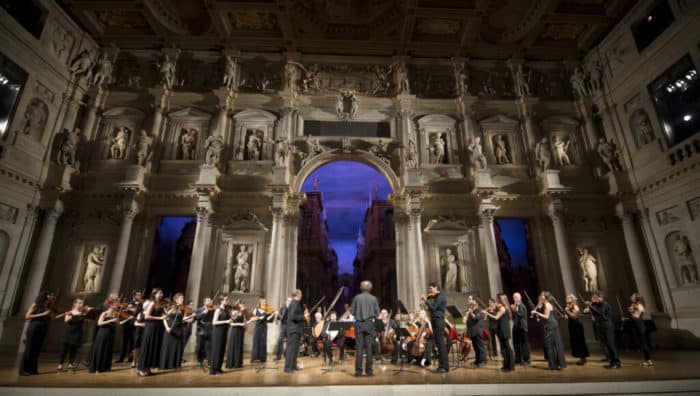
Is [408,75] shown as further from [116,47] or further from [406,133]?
[116,47]

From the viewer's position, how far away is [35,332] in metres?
6.08

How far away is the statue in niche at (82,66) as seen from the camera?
12.9 m

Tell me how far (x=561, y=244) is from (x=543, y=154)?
3.33 meters

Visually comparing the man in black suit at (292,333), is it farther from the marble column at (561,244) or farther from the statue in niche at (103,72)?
the statue in niche at (103,72)

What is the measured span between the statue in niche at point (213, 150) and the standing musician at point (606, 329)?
11659mm

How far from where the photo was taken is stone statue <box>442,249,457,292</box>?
39.1 feet

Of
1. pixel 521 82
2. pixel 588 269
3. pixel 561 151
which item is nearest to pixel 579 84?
pixel 521 82

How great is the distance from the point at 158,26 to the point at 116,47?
216cm

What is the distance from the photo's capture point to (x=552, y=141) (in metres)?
13.9

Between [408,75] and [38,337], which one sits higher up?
[408,75]

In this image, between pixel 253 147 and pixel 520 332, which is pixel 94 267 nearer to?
pixel 253 147

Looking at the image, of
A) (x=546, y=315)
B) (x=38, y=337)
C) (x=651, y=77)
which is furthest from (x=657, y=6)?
(x=38, y=337)

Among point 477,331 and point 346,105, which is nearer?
point 477,331

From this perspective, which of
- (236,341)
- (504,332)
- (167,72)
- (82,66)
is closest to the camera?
(504,332)
